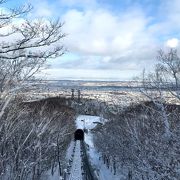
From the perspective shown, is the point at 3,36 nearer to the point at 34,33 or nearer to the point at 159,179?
the point at 34,33

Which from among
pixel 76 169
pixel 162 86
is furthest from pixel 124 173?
pixel 162 86

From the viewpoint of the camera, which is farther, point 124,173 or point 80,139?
point 80,139

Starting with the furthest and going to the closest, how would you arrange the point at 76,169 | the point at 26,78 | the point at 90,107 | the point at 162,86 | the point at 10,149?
the point at 90,107
the point at 76,169
the point at 162,86
the point at 10,149
the point at 26,78

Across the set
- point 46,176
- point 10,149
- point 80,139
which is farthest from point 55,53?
point 80,139

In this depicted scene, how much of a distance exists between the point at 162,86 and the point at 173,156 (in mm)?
11813

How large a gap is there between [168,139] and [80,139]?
6093 centimetres

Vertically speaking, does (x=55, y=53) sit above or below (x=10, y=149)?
above

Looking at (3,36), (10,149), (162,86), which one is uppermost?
(3,36)

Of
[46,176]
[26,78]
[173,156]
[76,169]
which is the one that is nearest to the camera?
[26,78]

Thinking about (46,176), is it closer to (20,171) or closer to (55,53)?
(20,171)

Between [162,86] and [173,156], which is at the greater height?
[162,86]

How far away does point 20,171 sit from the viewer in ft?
59.3

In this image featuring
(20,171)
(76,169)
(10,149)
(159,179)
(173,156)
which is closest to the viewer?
(173,156)

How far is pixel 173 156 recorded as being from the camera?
1504cm
